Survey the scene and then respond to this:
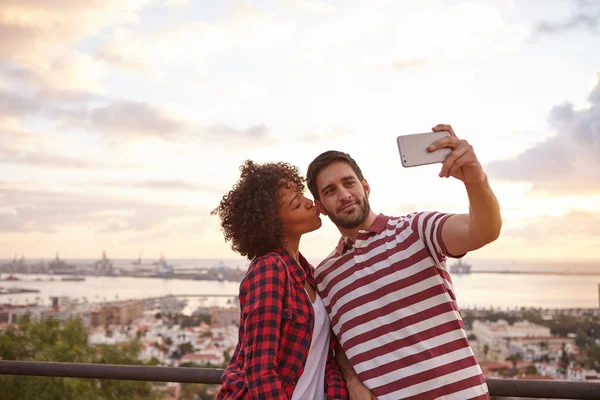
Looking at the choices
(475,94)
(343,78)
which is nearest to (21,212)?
(343,78)

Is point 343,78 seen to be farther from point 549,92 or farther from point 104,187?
point 104,187

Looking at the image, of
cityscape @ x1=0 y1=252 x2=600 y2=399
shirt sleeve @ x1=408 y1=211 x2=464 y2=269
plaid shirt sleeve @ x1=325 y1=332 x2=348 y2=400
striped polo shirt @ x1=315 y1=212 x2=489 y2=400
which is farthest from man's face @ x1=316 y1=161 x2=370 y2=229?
cityscape @ x1=0 y1=252 x2=600 y2=399

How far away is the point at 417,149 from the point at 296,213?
667mm

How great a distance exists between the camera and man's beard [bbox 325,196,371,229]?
2.25 metres

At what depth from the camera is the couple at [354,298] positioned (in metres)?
1.87

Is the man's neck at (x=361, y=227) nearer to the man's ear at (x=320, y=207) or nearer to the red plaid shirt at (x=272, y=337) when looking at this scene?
the man's ear at (x=320, y=207)

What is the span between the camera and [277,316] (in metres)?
1.89

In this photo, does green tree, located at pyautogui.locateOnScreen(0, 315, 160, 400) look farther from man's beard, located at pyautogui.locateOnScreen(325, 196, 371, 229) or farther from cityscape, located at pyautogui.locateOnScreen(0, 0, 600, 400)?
man's beard, located at pyautogui.locateOnScreen(325, 196, 371, 229)

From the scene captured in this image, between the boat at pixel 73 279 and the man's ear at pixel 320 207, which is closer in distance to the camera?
the man's ear at pixel 320 207

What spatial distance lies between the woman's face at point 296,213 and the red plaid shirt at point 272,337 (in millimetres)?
197

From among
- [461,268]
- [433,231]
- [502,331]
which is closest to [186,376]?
[433,231]

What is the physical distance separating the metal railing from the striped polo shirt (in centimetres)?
20

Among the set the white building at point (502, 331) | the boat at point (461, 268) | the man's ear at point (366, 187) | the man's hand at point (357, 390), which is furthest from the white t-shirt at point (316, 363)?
the boat at point (461, 268)

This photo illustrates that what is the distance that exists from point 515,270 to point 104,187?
39.5 meters
